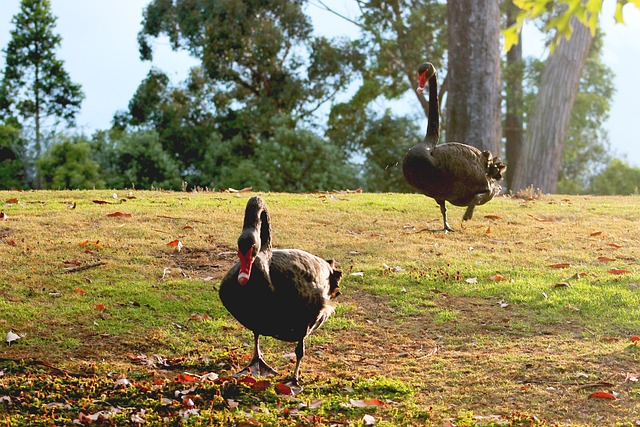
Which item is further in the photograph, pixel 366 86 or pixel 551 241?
pixel 366 86

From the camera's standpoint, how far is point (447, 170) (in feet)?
29.6

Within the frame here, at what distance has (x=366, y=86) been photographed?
2286 centimetres

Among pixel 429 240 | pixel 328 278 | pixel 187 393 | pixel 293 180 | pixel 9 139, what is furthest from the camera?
pixel 9 139

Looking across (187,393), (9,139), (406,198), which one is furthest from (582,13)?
(9,139)

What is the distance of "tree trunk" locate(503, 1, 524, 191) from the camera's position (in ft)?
72.1

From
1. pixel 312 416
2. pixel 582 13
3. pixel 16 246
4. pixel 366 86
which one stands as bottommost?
pixel 312 416

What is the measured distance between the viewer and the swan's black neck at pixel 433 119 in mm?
9469

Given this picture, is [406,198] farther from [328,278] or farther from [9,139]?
[9,139]

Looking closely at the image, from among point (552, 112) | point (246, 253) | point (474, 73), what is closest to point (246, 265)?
point (246, 253)

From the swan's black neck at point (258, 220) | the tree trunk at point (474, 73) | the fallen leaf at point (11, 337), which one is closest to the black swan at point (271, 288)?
the swan's black neck at point (258, 220)

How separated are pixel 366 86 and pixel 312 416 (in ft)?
61.3

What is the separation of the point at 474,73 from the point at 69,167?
33.0ft

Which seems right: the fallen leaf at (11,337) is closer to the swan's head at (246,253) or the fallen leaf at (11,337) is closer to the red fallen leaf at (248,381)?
the red fallen leaf at (248,381)

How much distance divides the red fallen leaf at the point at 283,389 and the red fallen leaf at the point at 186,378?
0.55 metres
